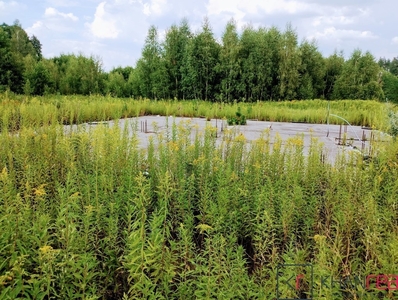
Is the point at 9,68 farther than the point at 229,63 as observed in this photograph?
No

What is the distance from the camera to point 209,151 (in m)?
3.16

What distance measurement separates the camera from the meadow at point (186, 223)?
60.4 inches

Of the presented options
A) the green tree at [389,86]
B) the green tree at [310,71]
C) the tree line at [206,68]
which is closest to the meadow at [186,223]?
the tree line at [206,68]

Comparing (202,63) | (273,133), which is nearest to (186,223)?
(273,133)

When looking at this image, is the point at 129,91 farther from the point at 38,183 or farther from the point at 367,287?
the point at 367,287

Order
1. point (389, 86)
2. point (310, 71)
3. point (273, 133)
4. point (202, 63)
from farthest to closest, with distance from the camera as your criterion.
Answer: point (389, 86) → point (310, 71) → point (202, 63) → point (273, 133)

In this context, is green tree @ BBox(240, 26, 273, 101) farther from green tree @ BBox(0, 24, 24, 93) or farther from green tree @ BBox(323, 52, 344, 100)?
green tree @ BBox(0, 24, 24, 93)

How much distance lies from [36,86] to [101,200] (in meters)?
16.3

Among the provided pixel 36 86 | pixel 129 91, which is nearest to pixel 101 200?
pixel 36 86

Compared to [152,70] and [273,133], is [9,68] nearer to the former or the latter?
[152,70]

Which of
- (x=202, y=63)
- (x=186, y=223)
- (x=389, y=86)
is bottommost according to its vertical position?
(x=186, y=223)

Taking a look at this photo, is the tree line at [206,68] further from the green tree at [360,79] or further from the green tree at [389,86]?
the green tree at [389,86]

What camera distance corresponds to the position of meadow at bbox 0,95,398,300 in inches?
60.4

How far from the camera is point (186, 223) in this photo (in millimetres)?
2195
